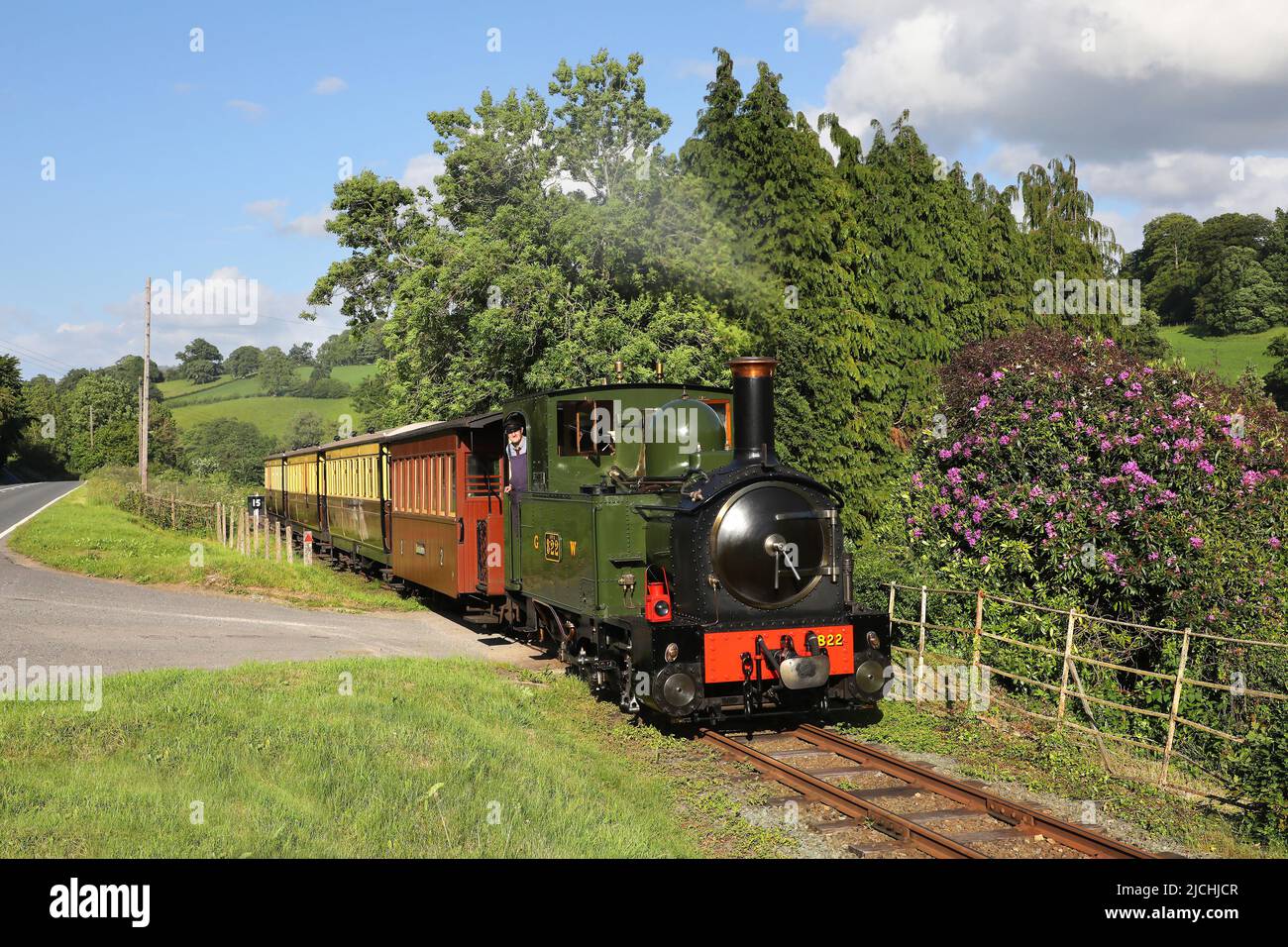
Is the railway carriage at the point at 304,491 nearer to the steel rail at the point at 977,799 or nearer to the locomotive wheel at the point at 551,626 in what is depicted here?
the locomotive wheel at the point at 551,626

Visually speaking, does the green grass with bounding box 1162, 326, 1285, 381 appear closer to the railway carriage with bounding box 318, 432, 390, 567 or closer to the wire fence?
the railway carriage with bounding box 318, 432, 390, 567

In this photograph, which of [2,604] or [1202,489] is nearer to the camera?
[1202,489]

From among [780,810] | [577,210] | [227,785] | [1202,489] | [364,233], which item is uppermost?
[364,233]

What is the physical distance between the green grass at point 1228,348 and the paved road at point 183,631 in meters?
57.4

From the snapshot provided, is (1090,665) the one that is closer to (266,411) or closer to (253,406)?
(266,411)

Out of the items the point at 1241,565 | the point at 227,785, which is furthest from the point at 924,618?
the point at 227,785

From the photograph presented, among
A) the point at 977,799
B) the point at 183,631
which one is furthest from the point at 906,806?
the point at 183,631

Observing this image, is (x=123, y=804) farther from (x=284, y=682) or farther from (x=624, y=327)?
(x=624, y=327)

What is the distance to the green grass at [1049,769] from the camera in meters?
7.80

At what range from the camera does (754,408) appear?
32.1ft

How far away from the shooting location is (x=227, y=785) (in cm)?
706

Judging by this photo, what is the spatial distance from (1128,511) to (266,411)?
10622 cm
